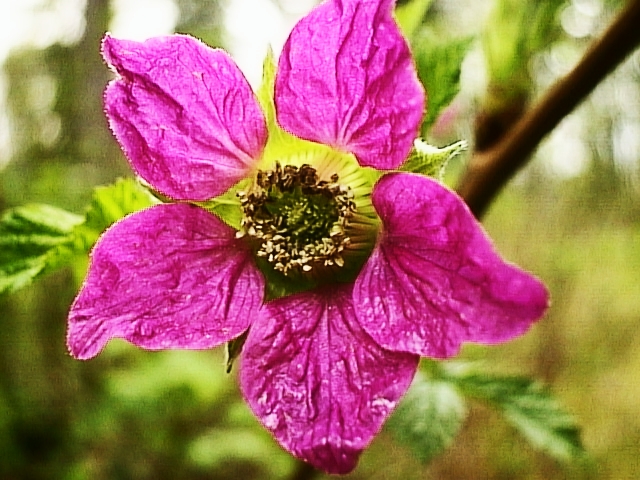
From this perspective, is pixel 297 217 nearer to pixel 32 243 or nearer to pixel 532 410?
pixel 32 243

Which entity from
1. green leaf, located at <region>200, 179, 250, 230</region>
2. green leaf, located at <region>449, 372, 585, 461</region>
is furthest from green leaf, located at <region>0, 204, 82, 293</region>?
green leaf, located at <region>449, 372, 585, 461</region>

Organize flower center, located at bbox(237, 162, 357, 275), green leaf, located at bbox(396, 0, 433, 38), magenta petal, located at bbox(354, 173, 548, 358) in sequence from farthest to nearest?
1. green leaf, located at bbox(396, 0, 433, 38)
2. flower center, located at bbox(237, 162, 357, 275)
3. magenta petal, located at bbox(354, 173, 548, 358)

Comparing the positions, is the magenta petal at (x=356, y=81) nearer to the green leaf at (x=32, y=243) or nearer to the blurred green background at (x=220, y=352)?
the green leaf at (x=32, y=243)

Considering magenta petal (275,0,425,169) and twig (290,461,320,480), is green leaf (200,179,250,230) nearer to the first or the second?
magenta petal (275,0,425,169)

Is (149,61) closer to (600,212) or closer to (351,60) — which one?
(351,60)

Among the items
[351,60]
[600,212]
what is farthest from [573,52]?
[600,212]

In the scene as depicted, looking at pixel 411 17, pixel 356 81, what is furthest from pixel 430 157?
pixel 411 17

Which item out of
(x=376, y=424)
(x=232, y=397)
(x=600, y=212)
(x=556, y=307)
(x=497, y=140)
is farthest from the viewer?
(x=600, y=212)
